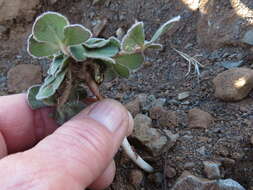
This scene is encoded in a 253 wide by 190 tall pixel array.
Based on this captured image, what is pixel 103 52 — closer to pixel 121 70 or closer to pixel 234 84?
pixel 121 70

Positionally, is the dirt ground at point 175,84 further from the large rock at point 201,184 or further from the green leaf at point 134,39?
the green leaf at point 134,39

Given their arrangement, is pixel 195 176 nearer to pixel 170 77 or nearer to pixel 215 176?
pixel 215 176

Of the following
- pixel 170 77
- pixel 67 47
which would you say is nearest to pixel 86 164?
pixel 67 47

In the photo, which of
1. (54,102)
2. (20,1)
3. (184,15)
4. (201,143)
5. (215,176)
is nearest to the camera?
(54,102)

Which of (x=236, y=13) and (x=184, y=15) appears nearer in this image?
(x=236, y=13)

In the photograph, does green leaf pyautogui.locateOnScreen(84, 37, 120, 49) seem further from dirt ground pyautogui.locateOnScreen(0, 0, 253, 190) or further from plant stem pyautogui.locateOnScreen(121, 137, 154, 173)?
dirt ground pyautogui.locateOnScreen(0, 0, 253, 190)

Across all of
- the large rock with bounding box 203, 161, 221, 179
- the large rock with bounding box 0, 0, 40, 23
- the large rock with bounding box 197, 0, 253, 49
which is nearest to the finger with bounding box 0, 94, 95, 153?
the large rock with bounding box 203, 161, 221, 179

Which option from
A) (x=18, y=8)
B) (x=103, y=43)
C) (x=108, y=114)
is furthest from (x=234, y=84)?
(x=18, y=8)
